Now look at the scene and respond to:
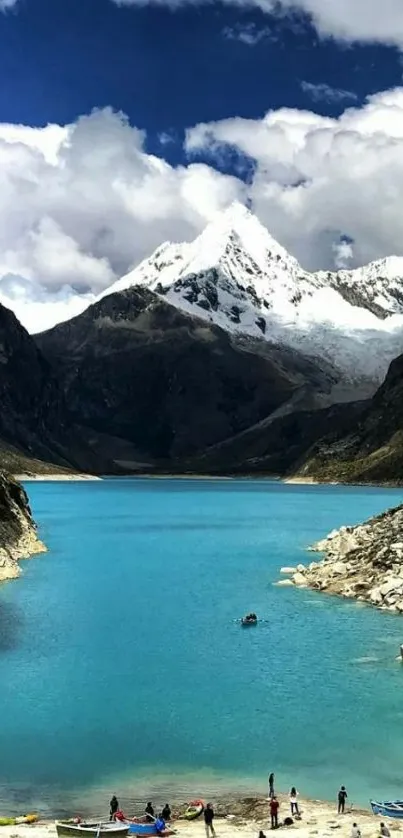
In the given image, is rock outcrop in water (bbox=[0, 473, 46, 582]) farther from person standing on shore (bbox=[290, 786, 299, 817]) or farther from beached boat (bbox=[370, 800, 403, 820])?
beached boat (bbox=[370, 800, 403, 820])

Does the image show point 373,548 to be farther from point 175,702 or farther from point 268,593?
point 175,702

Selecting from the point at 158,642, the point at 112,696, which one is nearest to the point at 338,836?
the point at 112,696

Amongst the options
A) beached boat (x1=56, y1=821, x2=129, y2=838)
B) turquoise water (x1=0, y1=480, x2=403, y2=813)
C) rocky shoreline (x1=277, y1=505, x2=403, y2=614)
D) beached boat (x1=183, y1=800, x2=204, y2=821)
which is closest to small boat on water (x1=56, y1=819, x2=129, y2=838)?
beached boat (x1=56, y1=821, x2=129, y2=838)

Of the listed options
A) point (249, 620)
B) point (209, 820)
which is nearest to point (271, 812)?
point (209, 820)

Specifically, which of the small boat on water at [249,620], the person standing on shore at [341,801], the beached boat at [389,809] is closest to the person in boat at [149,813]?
the person standing on shore at [341,801]

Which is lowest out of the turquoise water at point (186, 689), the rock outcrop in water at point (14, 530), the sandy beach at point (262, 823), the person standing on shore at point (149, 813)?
the sandy beach at point (262, 823)

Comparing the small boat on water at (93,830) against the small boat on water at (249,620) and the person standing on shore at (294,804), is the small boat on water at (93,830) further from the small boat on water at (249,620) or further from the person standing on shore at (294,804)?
the small boat on water at (249,620)

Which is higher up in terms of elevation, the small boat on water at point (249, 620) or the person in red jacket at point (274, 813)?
the small boat on water at point (249, 620)

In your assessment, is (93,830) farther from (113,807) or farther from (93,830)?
(113,807)
